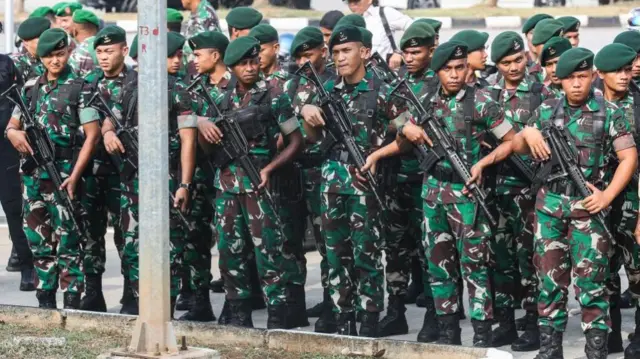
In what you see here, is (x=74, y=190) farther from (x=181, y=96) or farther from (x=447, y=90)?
(x=447, y=90)

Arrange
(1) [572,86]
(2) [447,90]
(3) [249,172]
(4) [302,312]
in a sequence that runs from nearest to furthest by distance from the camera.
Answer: (1) [572,86] → (2) [447,90] → (3) [249,172] → (4) [302,312]

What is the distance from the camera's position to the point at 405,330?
8.86m

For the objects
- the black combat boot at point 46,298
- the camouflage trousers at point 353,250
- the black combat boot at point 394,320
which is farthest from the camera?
the black combat boot at point 46,298

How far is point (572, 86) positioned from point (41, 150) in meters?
3.69

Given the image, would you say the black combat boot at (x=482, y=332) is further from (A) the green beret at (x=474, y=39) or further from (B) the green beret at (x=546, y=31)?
(B) the green beret at (x=546, y=31)

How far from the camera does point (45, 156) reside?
920 cm

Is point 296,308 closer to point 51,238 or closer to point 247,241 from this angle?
point 247,241

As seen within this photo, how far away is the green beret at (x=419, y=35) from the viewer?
865cm

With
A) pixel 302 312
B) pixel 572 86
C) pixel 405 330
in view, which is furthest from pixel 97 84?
pixel 572 86

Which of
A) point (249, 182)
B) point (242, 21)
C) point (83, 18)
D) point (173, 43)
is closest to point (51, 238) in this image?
point (173, 43)

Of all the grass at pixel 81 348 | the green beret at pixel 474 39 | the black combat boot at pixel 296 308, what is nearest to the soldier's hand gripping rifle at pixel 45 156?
the grass at pixel 81 348

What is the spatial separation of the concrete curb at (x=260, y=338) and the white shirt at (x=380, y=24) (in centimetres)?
459

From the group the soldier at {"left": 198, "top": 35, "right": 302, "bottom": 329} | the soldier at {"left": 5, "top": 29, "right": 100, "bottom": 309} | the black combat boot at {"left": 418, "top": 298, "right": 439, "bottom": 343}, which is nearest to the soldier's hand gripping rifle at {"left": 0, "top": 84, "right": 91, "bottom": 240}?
the soldier at {"left": 5, "top": 29, "right": 100, "bottom": 309}

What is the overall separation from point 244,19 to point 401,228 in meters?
2.05
